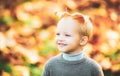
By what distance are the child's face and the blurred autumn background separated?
2.02 metres

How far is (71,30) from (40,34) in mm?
2134

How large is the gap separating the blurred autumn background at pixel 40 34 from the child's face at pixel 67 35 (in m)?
2.02

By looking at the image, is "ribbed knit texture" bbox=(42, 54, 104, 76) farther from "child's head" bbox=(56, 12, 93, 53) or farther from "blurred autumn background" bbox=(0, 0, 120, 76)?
"blurred autumn background" bbox=(0, 0, 120, 76)

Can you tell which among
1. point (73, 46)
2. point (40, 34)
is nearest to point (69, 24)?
point (73, 46)

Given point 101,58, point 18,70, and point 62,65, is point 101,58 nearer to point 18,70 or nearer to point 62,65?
point 18,70

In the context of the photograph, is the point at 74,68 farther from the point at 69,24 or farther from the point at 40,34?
the point at 40,34

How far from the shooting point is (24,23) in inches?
220

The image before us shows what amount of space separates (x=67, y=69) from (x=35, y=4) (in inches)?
87.5

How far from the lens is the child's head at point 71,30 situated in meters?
3.50

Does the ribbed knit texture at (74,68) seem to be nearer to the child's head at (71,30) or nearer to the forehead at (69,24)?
the child's head at (71,30)

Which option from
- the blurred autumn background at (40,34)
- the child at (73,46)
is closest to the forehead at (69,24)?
the child at (73,46)

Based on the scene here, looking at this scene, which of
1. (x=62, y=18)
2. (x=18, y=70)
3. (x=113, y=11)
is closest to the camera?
(x=62, y=18)

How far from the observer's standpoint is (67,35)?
351 centimetres

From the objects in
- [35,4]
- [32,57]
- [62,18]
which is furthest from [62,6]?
[62,18]
